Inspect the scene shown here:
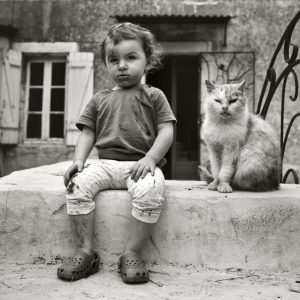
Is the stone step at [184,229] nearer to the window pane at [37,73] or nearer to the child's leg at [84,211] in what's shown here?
the child's leg at [84,211]

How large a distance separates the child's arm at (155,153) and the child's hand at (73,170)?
32cm

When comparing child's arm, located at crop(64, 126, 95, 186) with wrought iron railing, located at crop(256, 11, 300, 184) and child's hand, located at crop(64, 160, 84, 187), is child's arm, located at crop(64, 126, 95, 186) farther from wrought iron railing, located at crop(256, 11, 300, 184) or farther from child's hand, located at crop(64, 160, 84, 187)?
wrought iron railing, located at crop(256, 11, 300, 184)

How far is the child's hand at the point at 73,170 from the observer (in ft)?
6.66

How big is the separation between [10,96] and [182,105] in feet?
12.4

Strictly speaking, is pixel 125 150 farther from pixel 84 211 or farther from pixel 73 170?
pixel 84 211

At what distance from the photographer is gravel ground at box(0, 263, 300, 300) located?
5.37ft

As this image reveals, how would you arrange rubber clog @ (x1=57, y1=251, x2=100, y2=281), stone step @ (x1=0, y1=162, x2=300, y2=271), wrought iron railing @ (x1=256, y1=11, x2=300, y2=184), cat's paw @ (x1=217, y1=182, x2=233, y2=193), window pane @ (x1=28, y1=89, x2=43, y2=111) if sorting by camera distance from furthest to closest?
window pane @ (x1=28, y1=89, x2=43, y2=111) → wrought iron railing @ (x1=256, y1=11, x2=300, y2=184) → cat's paw @ (x1=217, y1=182, x2=233, y2=193) → stone step @ (x1=0, y1=162, x2=300, y2=271) → rubber clog @ (x1=57, y1=251, x2=100, y2=281)

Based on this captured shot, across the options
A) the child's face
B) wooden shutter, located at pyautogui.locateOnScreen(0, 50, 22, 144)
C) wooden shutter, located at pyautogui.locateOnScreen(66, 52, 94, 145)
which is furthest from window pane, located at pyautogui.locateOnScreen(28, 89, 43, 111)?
the child's face

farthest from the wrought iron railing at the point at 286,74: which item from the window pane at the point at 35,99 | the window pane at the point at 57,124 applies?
A: the window pane at the point at 35,99

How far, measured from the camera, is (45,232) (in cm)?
211

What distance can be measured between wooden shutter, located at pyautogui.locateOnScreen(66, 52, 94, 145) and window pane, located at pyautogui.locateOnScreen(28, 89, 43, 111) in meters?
0.80

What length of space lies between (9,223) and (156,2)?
606cm

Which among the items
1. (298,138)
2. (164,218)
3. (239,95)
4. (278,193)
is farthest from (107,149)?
(298,138)

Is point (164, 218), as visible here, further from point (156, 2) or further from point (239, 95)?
point (156, 2)
